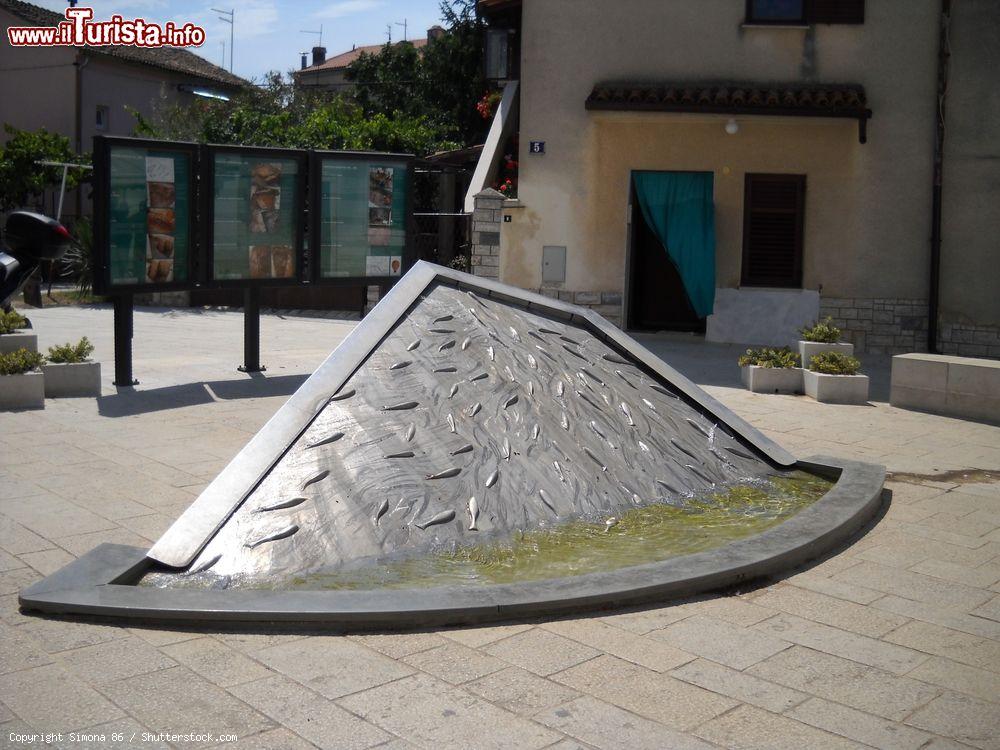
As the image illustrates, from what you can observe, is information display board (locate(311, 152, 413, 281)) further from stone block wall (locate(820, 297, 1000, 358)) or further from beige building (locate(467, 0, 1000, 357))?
stone block wall (locate(820, 297, 1000, 358))

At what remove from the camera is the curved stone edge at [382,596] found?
4633 mm

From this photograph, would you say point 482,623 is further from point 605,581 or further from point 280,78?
point 280,78

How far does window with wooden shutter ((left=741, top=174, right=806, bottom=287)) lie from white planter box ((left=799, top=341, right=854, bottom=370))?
405cm

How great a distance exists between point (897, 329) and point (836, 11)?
4.85 meters

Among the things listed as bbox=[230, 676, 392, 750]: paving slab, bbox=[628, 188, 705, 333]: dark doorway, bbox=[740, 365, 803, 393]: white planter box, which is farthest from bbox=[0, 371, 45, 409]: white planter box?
bbox=[628, 188, 705, 333]: dark doorway

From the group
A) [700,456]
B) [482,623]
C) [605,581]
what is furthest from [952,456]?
[482,623]

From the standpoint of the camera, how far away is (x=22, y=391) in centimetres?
956

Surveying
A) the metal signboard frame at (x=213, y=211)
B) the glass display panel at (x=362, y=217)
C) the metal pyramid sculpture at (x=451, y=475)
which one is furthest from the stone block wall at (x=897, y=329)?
the metal pyramid sculpture at (x=451, y=475)

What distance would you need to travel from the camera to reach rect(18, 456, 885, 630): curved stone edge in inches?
182

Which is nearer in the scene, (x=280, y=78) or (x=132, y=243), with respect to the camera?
(x=132, y=243)

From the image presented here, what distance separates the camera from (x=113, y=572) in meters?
5.02

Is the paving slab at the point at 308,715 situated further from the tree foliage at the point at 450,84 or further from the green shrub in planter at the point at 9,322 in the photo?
the tree foliage at the point at 450,84

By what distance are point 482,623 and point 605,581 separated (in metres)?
0.66

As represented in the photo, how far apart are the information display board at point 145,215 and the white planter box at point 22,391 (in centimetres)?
124
